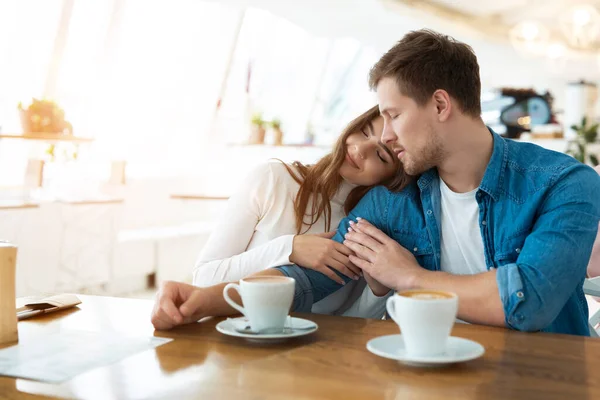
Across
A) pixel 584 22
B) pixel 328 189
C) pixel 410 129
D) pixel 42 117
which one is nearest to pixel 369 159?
pixel 328 189

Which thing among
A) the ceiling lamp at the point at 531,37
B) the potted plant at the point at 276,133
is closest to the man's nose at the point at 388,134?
the potted plant at the point at 276,133

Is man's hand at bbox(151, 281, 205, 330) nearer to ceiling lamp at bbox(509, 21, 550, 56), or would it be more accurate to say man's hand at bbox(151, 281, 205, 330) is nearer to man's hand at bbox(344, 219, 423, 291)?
man's hand at bbox(344, 219, 423, 291)

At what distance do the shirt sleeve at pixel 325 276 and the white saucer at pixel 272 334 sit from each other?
1.03 ft

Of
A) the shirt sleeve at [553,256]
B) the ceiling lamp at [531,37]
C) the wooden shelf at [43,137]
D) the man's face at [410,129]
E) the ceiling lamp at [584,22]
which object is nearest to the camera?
the shirt sleeve at [553,256]

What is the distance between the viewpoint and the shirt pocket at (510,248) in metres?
1.70

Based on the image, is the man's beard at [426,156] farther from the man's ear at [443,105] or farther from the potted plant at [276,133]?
the potted plant at [276,133]

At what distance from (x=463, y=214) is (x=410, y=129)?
0.24 m

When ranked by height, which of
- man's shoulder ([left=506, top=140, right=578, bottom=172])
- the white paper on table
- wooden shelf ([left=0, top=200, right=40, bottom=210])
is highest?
man's shoulder ([left=506, top=140, right=578, bottom=172])

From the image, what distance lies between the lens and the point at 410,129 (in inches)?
71.6

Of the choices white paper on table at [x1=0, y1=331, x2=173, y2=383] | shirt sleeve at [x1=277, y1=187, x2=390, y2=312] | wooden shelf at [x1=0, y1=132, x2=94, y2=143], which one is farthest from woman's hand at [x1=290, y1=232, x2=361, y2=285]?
wooden shelf at [x1=0, y1=132, x2=94, y2=143]

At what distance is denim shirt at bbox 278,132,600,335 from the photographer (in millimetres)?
1516

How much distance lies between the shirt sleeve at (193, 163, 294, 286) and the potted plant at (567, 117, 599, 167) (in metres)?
5.06

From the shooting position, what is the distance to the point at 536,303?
4.83 feet

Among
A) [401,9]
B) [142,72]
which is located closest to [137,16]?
[142,72]
